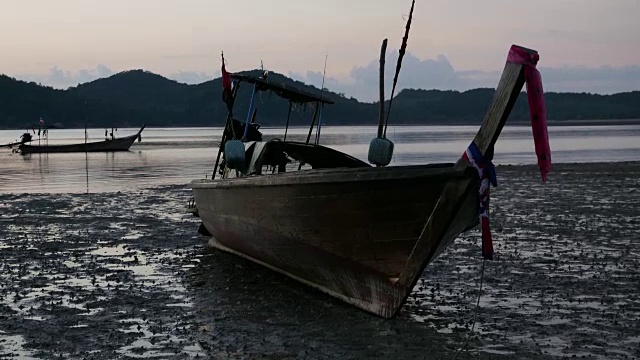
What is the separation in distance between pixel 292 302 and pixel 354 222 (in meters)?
1.76

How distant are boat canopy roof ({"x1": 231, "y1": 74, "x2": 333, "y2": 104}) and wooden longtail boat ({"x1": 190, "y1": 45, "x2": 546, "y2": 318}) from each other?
2.36m

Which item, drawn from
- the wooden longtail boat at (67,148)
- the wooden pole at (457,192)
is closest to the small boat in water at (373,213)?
the wooden pole at (457,192)

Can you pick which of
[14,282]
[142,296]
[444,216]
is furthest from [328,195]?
[14,282]

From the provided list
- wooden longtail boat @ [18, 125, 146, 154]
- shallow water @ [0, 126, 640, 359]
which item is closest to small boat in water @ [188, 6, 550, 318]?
shallow water @ [0, 126, 640, 359]

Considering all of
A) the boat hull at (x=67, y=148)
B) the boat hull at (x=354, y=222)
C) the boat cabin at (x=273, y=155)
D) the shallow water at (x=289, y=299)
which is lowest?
the boat hull at (x=67, y=148)

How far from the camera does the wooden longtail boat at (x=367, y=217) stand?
7633 mm

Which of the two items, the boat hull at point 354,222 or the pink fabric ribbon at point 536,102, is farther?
the boat hull at point 354,222

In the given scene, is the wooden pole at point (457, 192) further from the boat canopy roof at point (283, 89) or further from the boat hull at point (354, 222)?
the boat canopy roof at point (283, 89)

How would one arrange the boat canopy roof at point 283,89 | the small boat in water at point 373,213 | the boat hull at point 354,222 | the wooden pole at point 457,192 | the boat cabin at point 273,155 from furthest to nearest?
the boat canopy roof at point 283,89, the boat cabin at point 273,155, the boat hull at point 354,222, the small boat in water at point 373,213, the wooden pole at point 457,192

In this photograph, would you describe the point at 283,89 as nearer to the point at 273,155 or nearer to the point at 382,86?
the point at 273,155

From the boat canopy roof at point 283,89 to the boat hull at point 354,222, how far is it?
264cm

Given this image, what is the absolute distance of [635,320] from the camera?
332 inches

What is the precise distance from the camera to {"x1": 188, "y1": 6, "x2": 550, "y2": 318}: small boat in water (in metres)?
7.46

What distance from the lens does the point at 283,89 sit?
13.1 metres
